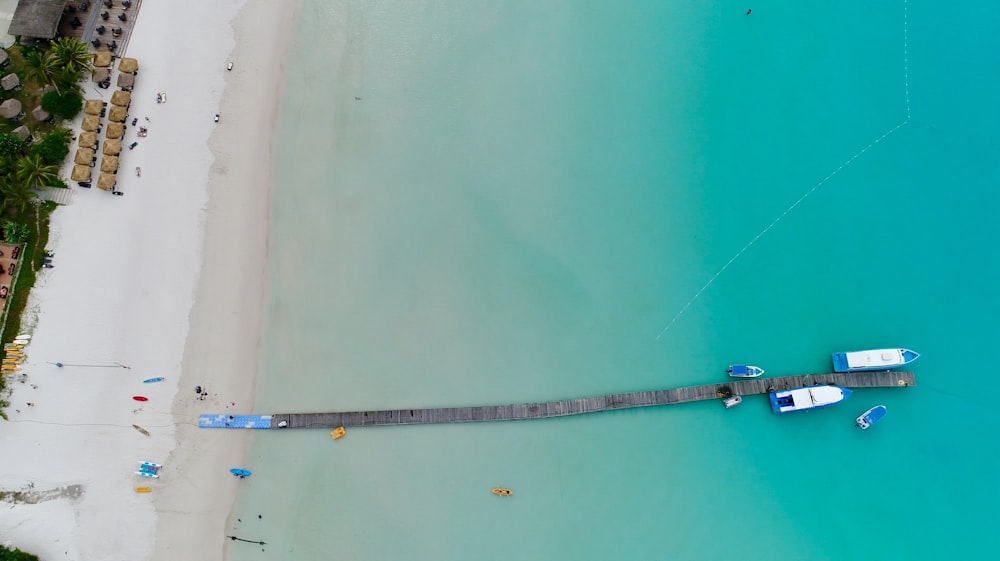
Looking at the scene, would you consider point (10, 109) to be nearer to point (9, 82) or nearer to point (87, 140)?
point (9, 82)

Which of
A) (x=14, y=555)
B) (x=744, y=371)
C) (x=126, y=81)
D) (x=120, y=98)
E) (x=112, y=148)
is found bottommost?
(x=14, y=555)

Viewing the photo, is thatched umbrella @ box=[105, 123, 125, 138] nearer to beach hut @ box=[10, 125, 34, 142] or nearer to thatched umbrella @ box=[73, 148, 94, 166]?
thatched umbrella @ box=[73, 148, 94, 166]

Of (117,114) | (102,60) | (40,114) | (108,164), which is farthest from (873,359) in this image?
(40,114)

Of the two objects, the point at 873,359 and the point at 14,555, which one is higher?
the point at 873,359

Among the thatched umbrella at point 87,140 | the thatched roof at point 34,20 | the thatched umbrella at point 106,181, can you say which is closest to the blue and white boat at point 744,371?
the thatched umbrella at point 106,181

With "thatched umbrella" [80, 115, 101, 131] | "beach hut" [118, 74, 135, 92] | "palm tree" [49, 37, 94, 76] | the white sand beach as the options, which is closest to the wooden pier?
the white sand beach

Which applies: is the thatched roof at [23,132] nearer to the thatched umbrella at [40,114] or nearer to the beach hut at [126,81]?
the thatched umbrella at [40,114]
